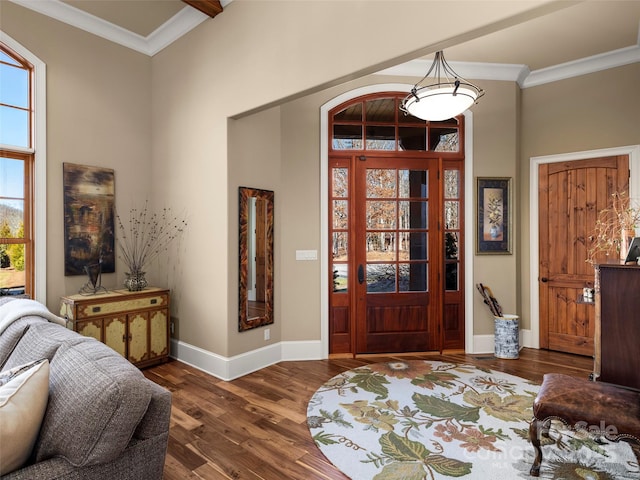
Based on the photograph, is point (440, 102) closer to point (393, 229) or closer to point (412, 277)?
point (393, 229)

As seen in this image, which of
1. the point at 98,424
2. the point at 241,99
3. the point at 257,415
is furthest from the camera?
the point at 241,99

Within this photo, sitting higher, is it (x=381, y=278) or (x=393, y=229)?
(x=393, y=229)

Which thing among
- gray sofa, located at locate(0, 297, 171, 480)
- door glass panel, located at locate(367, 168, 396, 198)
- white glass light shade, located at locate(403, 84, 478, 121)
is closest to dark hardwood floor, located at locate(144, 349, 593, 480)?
gray sofa, located at locate(0, 297, 171, 480)

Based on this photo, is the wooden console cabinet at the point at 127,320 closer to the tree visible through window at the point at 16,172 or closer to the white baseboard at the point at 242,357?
the white baseboard at the point at 242,357

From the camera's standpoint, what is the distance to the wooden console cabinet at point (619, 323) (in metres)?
2.23

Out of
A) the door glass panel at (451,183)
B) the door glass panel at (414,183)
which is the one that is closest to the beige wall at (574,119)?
the door glass panel at (451,183)

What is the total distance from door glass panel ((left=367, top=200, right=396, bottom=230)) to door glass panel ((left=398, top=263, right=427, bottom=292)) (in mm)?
497

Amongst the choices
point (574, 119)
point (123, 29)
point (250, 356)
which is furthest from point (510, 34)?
point (250, 356)

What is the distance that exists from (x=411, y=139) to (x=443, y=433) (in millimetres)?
3033

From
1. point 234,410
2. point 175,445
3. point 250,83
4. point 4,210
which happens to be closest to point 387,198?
point 250,83

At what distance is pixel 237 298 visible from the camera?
3496 millimetres

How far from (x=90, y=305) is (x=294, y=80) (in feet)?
8.73

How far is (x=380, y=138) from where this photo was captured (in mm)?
4164

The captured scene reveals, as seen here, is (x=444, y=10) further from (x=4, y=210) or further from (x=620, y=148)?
(x=4, y=210)
